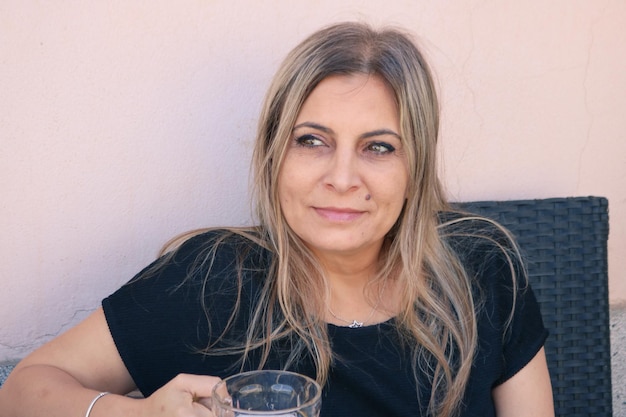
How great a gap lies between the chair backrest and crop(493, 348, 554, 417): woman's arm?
29 centimetres

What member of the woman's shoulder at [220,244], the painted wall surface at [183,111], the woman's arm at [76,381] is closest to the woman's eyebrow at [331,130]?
the woman's shoulder at [220,244]

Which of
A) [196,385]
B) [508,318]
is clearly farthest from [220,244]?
[508,318]

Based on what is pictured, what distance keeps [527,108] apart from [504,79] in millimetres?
132

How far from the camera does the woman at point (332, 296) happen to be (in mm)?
1944

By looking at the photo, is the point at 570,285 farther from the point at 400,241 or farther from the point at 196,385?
the point at 196,385

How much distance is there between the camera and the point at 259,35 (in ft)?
7.82

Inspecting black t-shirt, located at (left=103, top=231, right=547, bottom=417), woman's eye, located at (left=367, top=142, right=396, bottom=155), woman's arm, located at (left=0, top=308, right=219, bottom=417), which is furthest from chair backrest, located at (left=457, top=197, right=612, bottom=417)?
woman's arm, located at (left=0, top=308, right=219, bottom=417)

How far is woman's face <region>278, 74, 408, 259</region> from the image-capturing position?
196cm

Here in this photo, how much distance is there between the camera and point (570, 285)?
2439mm

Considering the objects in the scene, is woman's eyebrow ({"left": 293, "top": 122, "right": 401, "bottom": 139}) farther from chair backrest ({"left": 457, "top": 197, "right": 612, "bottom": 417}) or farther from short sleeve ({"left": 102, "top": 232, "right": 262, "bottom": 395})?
chair backrest ({"left": 457, "top": 197, "right": 612, "bottom": 417})

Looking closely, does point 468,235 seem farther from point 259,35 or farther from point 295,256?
point 259,35

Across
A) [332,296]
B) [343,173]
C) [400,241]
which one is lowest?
[332,296]

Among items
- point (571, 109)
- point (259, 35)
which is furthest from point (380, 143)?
point (571, 109)

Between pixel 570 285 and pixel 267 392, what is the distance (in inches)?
56.7
